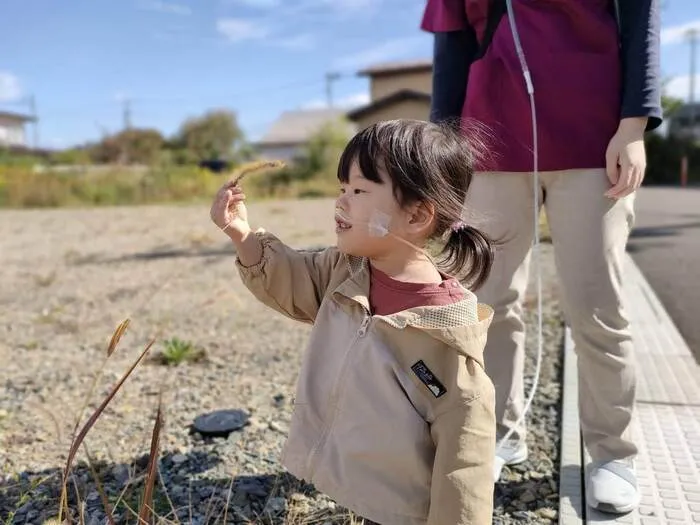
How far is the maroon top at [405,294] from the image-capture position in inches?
56.6

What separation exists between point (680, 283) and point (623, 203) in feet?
13.3

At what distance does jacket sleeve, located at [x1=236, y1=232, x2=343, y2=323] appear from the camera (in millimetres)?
1491

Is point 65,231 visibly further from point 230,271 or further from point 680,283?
point 680,283

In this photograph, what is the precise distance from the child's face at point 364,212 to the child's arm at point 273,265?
0.50ft

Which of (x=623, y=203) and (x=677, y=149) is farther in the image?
(x=677, y=149)

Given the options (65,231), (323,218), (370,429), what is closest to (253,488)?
(370,429)

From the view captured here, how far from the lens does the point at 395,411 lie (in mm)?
1384

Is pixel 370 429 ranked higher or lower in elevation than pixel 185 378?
higher

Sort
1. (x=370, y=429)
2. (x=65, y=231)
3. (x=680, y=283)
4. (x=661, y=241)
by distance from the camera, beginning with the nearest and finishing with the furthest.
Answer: (x=370, y=429) → (x=680, y=283) → (x=661, y=241) → (x=65, y=231)

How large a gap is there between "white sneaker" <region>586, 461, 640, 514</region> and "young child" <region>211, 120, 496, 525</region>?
0.69 metres

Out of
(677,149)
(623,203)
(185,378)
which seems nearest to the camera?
(623,203)

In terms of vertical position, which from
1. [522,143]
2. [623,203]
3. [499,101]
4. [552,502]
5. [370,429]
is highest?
[499,101]

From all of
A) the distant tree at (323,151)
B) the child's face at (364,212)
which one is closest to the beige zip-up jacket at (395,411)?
the child's face at (364,212)

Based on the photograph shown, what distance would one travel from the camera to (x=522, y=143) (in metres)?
1.95
